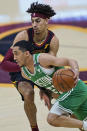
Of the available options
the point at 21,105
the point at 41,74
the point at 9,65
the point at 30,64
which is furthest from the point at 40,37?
the point at 21,105

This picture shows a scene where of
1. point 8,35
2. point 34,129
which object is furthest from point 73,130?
point 8,35

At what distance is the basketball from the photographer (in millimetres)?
4715

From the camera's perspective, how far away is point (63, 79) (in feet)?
15.5

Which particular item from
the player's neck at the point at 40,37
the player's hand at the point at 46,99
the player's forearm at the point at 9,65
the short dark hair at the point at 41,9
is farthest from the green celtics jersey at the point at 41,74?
the short dark hair at the point at 41,9

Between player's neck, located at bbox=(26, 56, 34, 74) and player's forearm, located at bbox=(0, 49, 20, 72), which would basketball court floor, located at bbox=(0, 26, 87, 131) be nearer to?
player's forearm, located at bbox=(0, 49, 20, 72)

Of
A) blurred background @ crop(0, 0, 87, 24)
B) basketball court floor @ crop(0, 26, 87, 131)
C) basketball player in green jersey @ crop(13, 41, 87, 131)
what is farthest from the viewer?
blurred background @ crop(0, 0, 87, 24)

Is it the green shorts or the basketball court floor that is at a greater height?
the green shorts

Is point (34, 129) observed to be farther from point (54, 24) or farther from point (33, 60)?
point (54, 24)

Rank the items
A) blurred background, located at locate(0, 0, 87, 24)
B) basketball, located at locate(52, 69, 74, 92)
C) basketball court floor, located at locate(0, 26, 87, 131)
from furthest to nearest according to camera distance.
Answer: blurred background, located at locate(0, 0, 87, 24)
basketball court floor, located at locate(0, 26, 87, 131)
basketball, located at locate(52, 69, 74, 92)

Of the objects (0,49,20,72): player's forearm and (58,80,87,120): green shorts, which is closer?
(58,80,87,120): green shorts

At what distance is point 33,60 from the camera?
196 inches

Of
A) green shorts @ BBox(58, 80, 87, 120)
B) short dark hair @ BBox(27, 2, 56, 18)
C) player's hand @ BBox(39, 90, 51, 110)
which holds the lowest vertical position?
player's hand @ BBox(39, 90, 51, 110)

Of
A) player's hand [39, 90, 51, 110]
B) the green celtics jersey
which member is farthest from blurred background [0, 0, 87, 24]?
the green celtics jersey

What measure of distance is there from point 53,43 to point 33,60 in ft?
2.61
